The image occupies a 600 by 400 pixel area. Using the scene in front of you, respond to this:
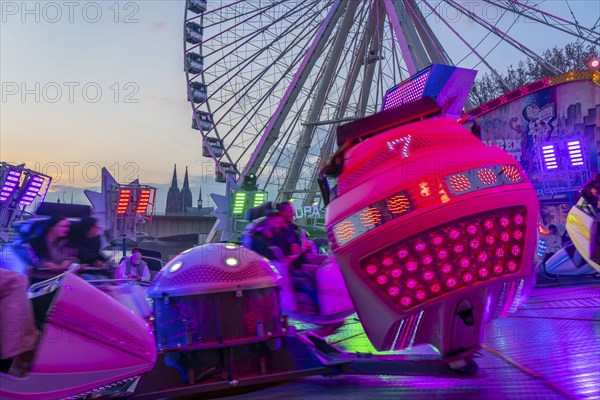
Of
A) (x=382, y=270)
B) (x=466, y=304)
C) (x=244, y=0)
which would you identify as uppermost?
(x=244, y=0)

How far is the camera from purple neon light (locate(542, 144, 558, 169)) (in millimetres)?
14758

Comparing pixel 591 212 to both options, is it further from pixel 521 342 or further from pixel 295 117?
pixel 295 117

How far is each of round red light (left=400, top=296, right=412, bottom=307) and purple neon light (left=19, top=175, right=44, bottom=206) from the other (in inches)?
432

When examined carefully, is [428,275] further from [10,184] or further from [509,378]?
[10,184]

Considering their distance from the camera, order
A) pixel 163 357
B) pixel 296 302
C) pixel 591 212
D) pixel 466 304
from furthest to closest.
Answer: pixel 591 212
pixel 296 302
pixel 163 357
pixel 466 304

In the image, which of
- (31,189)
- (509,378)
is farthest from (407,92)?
(31,189)

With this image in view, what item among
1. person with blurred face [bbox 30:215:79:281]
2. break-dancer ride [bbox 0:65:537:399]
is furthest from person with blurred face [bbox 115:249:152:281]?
break-dancer ride [bbox 0:65:537:399]

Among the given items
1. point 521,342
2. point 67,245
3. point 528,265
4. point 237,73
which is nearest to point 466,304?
point 528,265

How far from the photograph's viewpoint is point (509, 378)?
85.4 inches

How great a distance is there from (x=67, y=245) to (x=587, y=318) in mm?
3720

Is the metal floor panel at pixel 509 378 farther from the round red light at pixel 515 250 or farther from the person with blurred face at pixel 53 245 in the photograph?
the person with blurred face at pixel 53 245

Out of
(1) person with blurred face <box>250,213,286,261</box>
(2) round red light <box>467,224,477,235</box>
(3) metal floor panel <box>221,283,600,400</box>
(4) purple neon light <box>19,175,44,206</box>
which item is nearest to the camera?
(2) round red light <box>467,224,477,235</box>

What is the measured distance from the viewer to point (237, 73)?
20.1 m

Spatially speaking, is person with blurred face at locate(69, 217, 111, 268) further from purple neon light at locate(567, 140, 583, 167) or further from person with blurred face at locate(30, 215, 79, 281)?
purple neon light at locate(567, 140, 583, 167)
